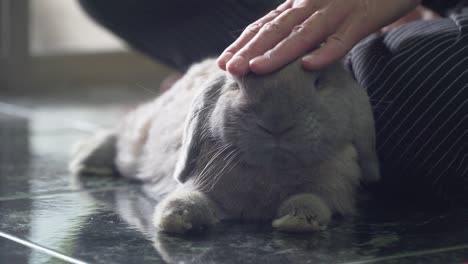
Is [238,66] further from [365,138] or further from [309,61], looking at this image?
[365,138]

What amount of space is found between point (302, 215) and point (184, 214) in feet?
0.83

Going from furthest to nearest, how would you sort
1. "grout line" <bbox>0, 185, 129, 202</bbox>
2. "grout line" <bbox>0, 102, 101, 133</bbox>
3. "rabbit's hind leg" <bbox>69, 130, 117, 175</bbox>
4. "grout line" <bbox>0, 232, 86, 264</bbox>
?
1. "grout line" <bbox>0, 102, 101, 133</bbox>
2. "rabbit's hind leg" <bbox>69, 130, 117, 175</bbox>
3. "grout line" <bbox>0, 185, 129, 202</bbox>
4. "grout line" <bbox>0, 232, 86, 264</bbox>

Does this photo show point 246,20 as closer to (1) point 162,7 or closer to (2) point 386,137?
(1) point 162,7

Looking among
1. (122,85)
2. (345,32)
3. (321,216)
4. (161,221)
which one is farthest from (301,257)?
(122,85)

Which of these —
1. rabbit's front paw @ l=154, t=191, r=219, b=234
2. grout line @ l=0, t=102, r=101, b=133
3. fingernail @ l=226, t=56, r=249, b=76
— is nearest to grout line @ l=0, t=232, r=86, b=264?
rabbit's front paw @ l=154, t=191, r=219, b=234

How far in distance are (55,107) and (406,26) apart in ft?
7.98

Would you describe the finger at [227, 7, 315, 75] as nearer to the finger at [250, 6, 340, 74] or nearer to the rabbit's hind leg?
the finger at [250, 6, 340, 74]

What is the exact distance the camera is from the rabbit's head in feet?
5.94

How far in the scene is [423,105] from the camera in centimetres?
218

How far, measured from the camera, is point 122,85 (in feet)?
18.7

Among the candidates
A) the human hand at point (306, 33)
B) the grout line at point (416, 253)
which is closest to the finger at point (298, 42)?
the human hand at point (306, 33)

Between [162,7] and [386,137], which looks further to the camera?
[162,7]

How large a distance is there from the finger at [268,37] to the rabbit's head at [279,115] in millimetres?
32

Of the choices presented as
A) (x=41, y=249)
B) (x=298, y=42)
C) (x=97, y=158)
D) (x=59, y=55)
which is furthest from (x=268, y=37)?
(x=59, y=55)
